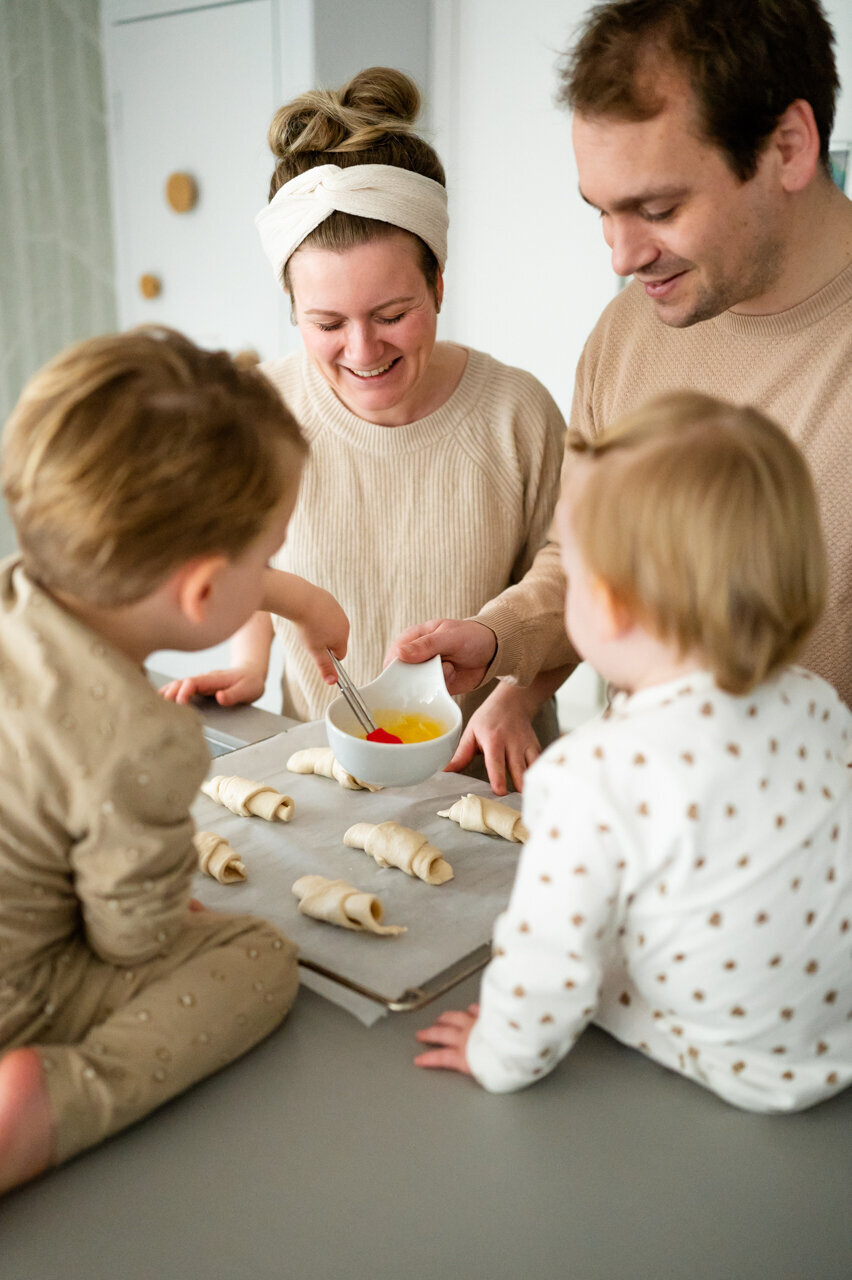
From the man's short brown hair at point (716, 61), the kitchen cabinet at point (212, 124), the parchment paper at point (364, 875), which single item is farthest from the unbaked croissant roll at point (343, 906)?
the kitchen cabinet at point (212, 124)

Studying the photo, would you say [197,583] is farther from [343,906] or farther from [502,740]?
[502,740]

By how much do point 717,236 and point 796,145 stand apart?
0.14 metres

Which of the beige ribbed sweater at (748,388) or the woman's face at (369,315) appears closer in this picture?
the beige ribbed sweater at (748,388)

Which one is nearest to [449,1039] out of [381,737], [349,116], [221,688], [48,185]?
[381,737]

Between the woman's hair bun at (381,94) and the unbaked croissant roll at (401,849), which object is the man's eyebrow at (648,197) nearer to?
the woman's hair bun at (381,94)

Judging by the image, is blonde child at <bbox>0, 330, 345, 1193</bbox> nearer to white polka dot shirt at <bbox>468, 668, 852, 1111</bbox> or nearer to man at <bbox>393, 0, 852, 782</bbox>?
white polka dot shirt at <bbox>468, 668, 852, 1111</bbox>

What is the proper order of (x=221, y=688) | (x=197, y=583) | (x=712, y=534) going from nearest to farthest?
(x=712, y=534), (x=197, y=583), (x=221, y=688)

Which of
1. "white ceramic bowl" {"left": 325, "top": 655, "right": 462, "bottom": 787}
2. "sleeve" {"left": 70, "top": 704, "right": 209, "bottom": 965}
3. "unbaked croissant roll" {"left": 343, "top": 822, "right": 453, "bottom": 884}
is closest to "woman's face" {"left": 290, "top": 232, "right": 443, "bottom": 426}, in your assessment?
"white ceramic bowl" {"left": 325, "top": 655, "right": 462, "bottom": 787}

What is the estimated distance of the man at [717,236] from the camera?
3.68ft

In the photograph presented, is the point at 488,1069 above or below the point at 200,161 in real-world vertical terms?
below

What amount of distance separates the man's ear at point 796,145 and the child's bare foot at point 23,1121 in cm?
120

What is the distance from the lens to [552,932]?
0.77 metres

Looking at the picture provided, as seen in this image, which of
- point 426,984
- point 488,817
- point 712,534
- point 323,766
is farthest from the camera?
point 323,766

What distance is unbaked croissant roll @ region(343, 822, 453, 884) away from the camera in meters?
1.11
